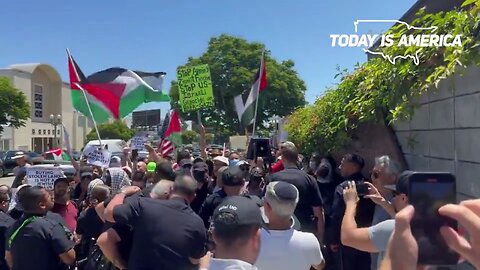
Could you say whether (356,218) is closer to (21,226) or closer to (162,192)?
(162,192)

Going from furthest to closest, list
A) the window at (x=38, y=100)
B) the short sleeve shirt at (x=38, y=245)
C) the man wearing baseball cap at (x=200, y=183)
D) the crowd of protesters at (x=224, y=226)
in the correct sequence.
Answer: the window at (x=38, y=100), the man wearing baseball cap at (x=200, y=183), the short sleeve shirt at (x=38, y=245), the crowd of protesters at (x=224, y=226)

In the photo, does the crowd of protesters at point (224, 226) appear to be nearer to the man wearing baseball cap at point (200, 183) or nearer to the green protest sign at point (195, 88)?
the man wearing baseball cap at point (200, 183)

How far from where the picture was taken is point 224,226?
8.21ft

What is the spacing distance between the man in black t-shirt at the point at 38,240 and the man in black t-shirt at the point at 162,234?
0.80 m

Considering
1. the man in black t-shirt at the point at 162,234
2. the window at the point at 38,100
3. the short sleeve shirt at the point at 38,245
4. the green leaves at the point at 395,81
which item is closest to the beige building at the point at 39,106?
the window at the point at 38,100

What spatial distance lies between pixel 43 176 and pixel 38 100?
2074 inches

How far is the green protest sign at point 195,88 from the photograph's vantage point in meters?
11.0

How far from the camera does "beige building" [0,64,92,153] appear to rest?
49944 mm

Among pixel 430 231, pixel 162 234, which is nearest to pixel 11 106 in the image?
pixel 162 234

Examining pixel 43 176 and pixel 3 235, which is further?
pixel 43 176

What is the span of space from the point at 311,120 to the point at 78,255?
18.2 ft

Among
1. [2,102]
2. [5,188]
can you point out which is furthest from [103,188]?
[2,102]

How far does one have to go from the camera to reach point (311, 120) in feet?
31.4

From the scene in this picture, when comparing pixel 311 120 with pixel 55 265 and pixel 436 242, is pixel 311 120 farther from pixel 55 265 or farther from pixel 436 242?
pixel 436 242
